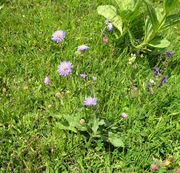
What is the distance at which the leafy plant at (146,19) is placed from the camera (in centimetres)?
179

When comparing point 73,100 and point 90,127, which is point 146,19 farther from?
point 90,127

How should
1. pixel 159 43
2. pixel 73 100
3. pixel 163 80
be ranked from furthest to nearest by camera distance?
1. pixel 159 43
2. pixel 163 80
3. pixel 73 100

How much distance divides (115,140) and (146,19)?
137 centimetres

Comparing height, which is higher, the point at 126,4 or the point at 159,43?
the point at 126,4

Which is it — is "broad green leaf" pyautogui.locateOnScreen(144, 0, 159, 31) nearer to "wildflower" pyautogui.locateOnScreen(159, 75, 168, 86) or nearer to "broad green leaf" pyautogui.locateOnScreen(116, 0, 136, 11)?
"broad green leaf" pyautogui.locateOnScreen(116, 0, 136, 11)

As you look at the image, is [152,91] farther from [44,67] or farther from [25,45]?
[25,45]

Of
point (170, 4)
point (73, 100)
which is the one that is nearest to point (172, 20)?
point (170, 4)

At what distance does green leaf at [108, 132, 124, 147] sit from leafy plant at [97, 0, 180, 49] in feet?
3.45

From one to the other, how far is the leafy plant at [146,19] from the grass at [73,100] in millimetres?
152

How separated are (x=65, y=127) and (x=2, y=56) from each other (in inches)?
39.5

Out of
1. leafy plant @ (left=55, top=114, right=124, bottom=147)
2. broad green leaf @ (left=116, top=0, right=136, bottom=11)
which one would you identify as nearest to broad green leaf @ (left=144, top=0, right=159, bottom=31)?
broad green leaf @ (left=116, top=0, right=136, bottom=11)

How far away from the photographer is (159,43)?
1.93 m

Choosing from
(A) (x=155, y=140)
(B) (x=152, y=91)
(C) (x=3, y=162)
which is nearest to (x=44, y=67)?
(C) (x=3, y=162)

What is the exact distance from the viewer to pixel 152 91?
5.44ft
